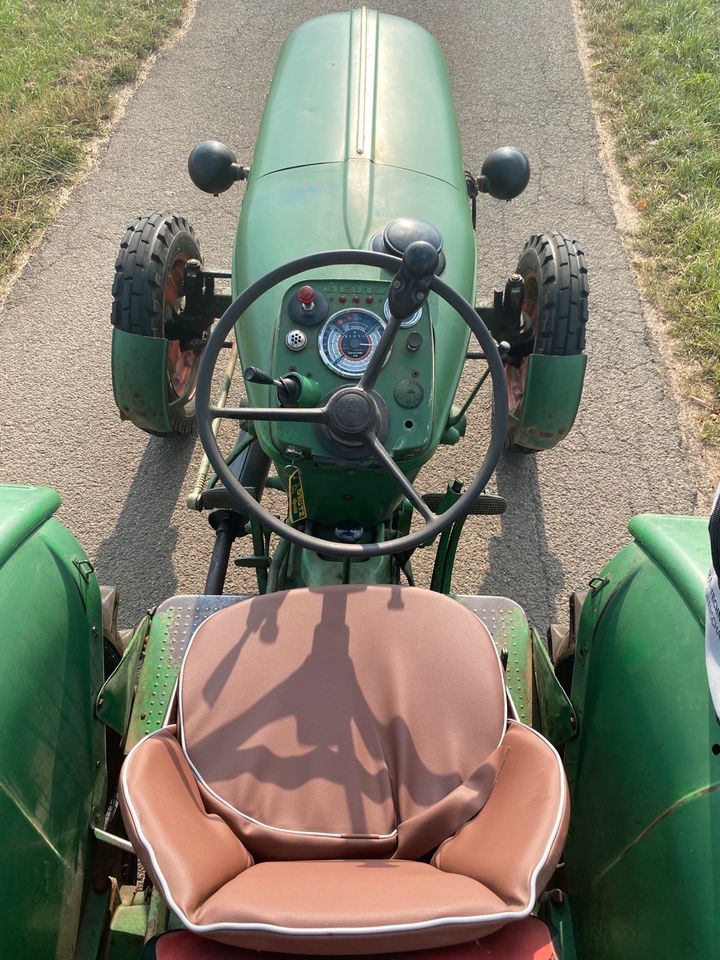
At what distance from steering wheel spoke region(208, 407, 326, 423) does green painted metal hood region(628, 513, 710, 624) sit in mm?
800

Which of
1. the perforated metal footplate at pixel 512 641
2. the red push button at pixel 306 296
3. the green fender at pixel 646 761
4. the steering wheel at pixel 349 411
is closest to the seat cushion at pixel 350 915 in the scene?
the green fender at pixel 646 761

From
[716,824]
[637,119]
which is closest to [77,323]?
[716,824]

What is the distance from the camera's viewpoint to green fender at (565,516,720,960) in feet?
4.24

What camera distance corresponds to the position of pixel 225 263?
3.92m

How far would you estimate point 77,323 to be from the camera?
146 inches

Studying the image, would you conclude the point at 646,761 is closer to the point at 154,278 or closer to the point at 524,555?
the point at 524,555

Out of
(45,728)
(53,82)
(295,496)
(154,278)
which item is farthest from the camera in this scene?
(53,82)

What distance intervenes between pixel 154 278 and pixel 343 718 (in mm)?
1751

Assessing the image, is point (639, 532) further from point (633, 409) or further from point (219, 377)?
point (219, 377)

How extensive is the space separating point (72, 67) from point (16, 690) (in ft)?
16.8

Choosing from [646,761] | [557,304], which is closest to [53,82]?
[557,304]

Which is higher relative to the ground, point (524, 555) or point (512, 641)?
point (512, 641)

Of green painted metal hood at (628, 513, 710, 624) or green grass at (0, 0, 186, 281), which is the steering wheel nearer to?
green painted metal hood at (628, 513, 710, 624)

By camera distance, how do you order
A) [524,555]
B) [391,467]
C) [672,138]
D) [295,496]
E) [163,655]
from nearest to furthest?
[391,467] < [295,496] < [163,655] < [524,555] < [672,138]
